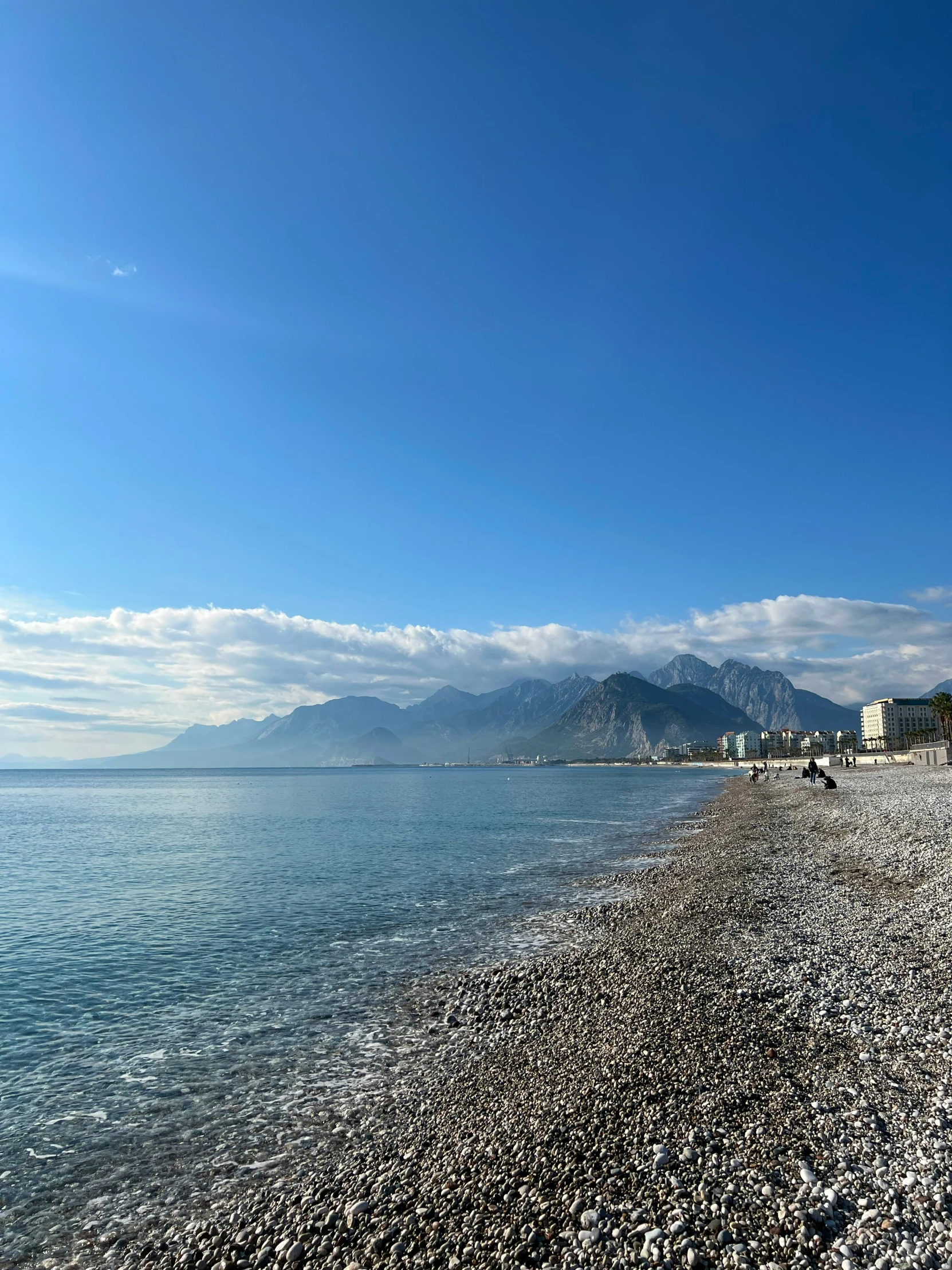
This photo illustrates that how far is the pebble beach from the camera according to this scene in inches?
265

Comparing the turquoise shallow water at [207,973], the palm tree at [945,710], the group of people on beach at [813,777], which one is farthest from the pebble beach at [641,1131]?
the palm tree at [945,710]

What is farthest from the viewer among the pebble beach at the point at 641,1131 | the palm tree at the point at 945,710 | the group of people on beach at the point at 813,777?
the palm tree at the point at 945,710

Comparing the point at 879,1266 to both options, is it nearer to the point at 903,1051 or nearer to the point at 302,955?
the point at 903,1051

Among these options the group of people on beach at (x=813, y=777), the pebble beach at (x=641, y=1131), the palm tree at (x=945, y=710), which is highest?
the palm tree at (x=945, y=710)

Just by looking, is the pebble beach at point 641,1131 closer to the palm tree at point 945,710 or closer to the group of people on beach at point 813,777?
the group of people on beach at point 813,777

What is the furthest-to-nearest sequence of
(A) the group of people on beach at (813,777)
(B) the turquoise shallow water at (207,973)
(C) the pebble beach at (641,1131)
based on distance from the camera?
1. (A) the group of people on beach at (813,777)
2. (B) the turquoise shallow water at (207,973)
3. (C) the pebble beach at (641,1131)

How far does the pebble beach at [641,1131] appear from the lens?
6.73 m

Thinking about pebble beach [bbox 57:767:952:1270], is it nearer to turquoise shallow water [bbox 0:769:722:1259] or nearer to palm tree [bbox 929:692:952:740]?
turquoise shallow water [bbox 0:769:722:1259]

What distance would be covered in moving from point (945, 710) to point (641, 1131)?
181 meters

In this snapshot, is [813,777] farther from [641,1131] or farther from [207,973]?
[641,1131]

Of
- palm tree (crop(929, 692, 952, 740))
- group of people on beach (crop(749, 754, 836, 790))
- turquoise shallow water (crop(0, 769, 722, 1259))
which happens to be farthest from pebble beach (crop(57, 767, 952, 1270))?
palm tree (crop(929, 692, 952, 740))

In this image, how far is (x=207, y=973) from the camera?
61.8ft

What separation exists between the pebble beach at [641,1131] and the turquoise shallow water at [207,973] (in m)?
1.13

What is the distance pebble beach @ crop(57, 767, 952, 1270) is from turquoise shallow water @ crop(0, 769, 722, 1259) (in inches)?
44.6
